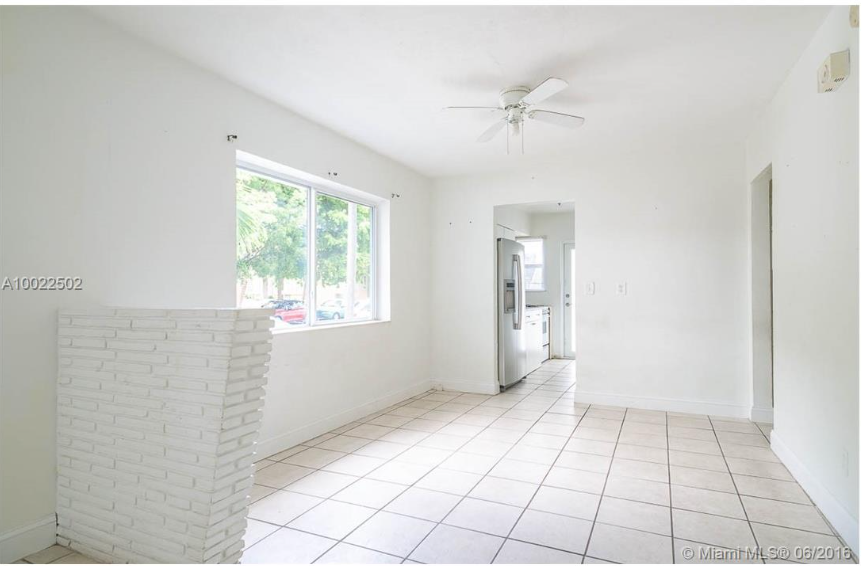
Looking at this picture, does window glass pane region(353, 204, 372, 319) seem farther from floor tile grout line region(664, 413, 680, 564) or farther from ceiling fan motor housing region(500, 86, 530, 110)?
floor tile grout line region(664, 413, 680, 564)

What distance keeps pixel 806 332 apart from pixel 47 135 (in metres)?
3.98

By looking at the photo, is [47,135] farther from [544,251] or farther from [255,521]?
[544,251]

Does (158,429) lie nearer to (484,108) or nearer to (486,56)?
(486,56)

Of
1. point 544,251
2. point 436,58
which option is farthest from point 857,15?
point 544,251

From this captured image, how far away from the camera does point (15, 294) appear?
2104 mm

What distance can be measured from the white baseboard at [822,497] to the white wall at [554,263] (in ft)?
15.8

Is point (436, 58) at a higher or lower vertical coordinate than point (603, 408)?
higher

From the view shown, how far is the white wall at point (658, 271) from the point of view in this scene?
4.51 m

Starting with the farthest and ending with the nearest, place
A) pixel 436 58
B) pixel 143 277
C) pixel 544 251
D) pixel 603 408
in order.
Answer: pixel 544 251 < pixel 603 408 < pixel 436 58 < pixel 143 277

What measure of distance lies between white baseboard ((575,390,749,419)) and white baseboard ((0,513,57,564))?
4274 mm

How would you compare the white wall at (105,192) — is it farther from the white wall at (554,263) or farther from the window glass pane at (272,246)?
the white wall at (554,263)

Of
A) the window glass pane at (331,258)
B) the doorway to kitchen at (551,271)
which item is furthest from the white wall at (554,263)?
the window glass pane at (331,258)

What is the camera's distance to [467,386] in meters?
5.62

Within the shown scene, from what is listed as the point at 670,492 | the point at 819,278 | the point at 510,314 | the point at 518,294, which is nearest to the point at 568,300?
the point at 518,294
